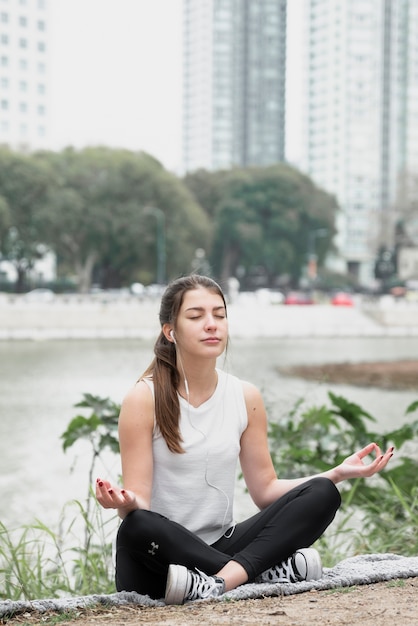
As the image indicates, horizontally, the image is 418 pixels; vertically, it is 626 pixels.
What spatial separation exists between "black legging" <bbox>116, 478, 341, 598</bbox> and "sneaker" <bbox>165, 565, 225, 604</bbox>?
0.21 feet

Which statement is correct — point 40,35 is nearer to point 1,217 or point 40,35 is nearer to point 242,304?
point 1,217

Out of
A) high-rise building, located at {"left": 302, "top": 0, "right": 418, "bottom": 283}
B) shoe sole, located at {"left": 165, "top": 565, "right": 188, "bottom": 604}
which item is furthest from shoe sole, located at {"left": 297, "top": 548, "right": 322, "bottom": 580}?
high-rise building, located at {"left": 302, "top": 0, "right": 418, "bottom": 283}

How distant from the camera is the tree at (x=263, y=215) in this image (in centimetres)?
5612

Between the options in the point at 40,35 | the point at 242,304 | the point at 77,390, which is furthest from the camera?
the point at 40,35

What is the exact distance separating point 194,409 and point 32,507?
3.79m

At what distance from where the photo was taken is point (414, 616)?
7.57ft

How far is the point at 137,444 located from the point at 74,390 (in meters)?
11.2

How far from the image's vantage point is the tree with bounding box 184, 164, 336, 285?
56.1 metres

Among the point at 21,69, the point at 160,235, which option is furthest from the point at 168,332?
the point at 21,69

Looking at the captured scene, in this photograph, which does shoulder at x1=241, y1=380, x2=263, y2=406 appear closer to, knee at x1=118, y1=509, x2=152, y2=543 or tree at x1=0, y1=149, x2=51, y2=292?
knee at x1=118, y1=509, x2=152, y2=543

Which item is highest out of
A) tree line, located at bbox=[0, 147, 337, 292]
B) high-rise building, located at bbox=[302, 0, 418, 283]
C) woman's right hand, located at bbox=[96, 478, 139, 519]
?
high-rise building, located at bbox=[302, 0, 418, 283]

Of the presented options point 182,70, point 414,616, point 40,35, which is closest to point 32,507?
point 414,616

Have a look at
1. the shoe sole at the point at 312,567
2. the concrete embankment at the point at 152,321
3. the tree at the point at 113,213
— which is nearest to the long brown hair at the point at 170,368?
the shoe sole at the point at 312,567

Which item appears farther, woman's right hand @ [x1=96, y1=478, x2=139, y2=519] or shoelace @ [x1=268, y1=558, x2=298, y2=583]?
shoelace @ [x1=268, y1=558, x2=298, y2=583]
